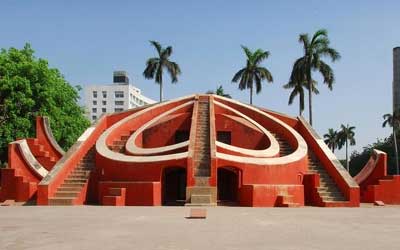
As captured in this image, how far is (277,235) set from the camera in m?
8.76

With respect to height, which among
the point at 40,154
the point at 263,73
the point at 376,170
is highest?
the point at 263,73

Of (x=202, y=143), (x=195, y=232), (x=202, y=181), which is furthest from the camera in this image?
(x=202, y=143)

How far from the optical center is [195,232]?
8984 mm

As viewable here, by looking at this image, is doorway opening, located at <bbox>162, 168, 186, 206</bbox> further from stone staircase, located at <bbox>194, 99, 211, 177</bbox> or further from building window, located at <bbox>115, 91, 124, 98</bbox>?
building window, located at <bbox>115, 91, 124, 98</bbox>

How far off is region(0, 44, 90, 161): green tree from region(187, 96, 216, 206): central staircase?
10684mm

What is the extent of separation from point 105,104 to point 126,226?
11230cm

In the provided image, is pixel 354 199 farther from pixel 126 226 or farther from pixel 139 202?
pixel 126 226

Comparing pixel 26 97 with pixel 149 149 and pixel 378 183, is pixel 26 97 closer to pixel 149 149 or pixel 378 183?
pixel 149 149

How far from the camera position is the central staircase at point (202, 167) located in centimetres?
1609

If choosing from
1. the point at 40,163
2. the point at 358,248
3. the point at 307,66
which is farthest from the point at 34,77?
the point at 358,248

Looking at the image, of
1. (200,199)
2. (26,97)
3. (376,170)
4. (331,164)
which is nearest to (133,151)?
(200,199)

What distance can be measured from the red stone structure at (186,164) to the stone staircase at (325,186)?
36mm

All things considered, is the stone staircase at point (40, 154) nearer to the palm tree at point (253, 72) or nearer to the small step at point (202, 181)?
the small step at point (202, 181)

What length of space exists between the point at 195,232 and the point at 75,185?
33.1 ft
